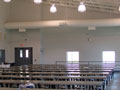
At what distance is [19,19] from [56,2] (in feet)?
9.70

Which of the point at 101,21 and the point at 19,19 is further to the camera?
the point at 19,19

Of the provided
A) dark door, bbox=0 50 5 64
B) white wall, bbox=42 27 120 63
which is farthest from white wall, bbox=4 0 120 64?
dark door, bbox=0 50 5 64

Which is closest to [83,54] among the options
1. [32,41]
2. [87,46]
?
[87,46]

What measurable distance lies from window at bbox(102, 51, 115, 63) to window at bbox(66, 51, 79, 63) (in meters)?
1.90

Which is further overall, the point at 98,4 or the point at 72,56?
the point at 72,56

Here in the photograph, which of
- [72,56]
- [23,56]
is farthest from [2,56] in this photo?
[72,56]

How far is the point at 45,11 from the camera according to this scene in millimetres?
15102

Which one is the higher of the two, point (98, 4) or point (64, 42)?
point (98, 4)

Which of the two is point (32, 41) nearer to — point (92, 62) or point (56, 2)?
point (56, 2)

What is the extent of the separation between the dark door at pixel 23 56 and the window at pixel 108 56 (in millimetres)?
5268

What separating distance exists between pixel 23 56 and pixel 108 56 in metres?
6.11

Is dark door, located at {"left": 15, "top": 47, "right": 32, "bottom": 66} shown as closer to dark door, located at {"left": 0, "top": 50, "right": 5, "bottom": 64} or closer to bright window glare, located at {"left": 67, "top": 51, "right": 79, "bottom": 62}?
dark door, located at {"left": 0, "top": 50, "right": 5, "bottom": 64}

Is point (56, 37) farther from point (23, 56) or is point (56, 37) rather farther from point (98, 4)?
point (98, 4)

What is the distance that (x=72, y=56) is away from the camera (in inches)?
599
